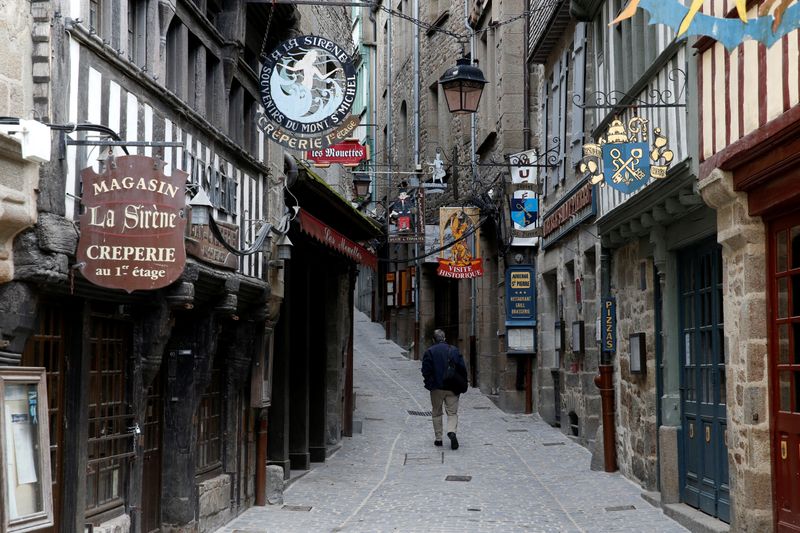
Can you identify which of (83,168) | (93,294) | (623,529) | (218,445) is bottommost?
(623,529)

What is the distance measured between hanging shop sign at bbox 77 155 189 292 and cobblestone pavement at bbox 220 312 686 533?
401 centimetres

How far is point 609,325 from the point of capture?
1216 cm

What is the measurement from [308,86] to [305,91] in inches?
2.0

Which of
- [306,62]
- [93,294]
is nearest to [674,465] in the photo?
[306,62]

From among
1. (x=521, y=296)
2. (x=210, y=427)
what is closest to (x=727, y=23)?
(x=210, y=427)

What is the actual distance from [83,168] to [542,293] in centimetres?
1265

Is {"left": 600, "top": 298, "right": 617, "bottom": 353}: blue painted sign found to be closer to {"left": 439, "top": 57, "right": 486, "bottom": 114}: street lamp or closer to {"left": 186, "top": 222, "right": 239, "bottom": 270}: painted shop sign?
{"left": 439, "top": 57, "right": 486, "bottom": 114}: street lamp

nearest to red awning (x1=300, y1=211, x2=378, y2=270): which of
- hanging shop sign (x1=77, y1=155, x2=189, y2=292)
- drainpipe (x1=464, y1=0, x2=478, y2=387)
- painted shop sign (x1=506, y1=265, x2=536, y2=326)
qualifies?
painted shop sign (x1=506, y1=265, x2=536, y2=326)

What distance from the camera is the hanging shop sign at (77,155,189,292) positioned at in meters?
5.79

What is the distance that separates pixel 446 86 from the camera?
13828mm

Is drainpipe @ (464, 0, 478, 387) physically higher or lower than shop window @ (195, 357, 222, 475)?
higher

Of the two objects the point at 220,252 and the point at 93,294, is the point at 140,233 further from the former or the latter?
the point at 220,252

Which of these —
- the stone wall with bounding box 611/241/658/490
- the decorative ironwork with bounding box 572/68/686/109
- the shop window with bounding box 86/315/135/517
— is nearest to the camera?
the shop window with bounding box 86/315/135/517

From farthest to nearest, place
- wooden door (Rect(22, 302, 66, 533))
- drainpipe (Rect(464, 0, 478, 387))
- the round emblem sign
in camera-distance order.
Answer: drainpipe (Rect(464, 0, 478, 387)), the round emblem sign, wooden door (Rect(22, 302, 66, 533))
